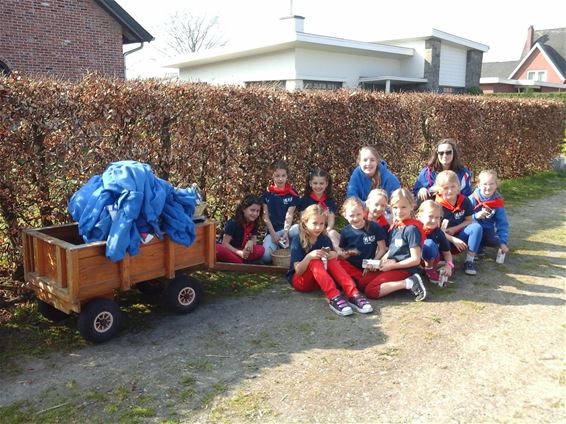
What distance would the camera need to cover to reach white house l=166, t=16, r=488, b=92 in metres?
21.6

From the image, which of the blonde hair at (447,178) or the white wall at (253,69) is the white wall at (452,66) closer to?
the white wall at (253,69)

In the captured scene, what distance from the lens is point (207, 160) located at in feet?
19.0

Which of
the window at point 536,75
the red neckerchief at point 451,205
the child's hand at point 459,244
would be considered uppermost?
the window at point 536,75

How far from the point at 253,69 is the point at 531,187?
15.0 metres

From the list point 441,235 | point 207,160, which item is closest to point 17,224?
point 207,160

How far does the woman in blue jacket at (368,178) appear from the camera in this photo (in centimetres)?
608

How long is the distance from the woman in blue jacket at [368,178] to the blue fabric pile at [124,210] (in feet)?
8.55

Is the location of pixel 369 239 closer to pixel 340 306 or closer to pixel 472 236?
pixel 340 306

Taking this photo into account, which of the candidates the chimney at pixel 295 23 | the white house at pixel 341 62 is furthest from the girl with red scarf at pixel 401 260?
the chimney at pixel 295 23

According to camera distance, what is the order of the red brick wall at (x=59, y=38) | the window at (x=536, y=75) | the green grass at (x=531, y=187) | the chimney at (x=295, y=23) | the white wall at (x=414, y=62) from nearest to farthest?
1. the green grass at (x=531, y=187)
2. the red brick wall at (x=59, y=38)
3. the chimney at (x=295, y=23)
4. the white wall at (x=414, y=62)
5. the window at (x=536, y=75)

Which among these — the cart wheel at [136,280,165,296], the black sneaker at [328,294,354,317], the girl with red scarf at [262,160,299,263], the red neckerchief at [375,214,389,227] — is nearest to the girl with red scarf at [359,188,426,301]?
the red neckerchief at [375,214,389,227]

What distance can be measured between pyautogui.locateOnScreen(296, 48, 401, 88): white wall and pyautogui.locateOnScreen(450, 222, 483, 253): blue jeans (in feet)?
54.5

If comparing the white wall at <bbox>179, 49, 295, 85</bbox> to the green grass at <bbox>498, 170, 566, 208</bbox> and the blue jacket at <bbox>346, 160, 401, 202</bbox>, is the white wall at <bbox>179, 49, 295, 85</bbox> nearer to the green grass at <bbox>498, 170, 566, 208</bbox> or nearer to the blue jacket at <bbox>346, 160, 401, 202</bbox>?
the green grass at <bbox>498, 170, 566, 208</bbox>

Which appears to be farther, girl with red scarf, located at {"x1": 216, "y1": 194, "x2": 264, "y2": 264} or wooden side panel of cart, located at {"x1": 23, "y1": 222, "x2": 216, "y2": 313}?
girl with red scarf, located at {"x1": 216, "y1": 194, "x2": 264, "y2": 264}
